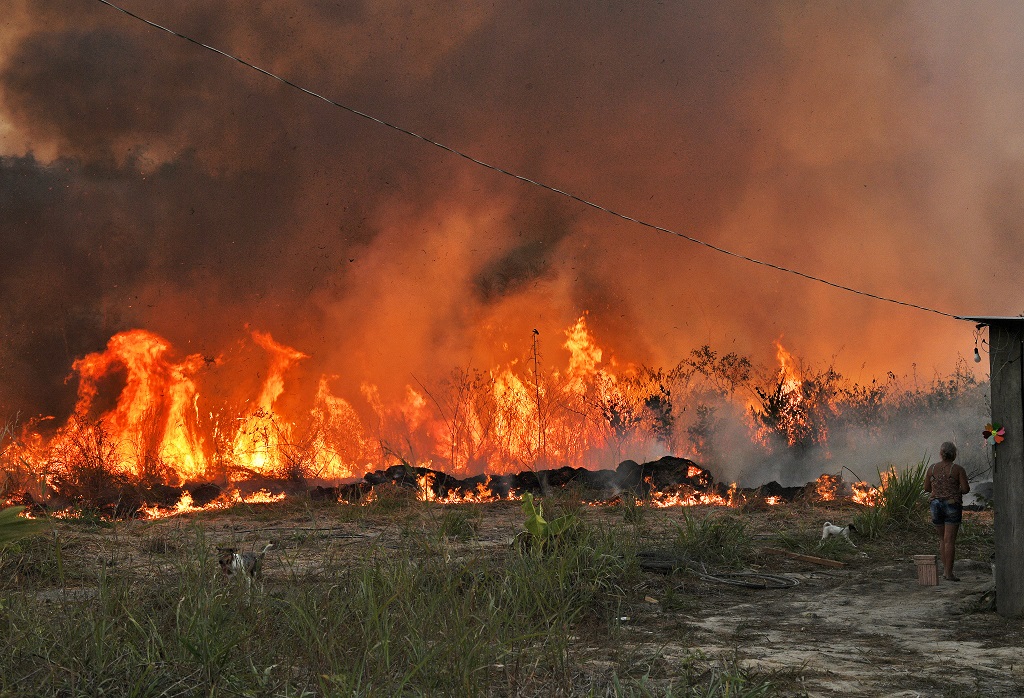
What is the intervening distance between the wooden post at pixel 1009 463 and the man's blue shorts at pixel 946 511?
1.32 meters

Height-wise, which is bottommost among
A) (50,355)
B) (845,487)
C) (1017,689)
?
(1017,689)

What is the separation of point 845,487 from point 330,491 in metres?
8.17

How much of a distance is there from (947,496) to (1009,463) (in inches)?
55.7

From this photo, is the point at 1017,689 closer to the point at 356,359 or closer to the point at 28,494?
the point at 28,494

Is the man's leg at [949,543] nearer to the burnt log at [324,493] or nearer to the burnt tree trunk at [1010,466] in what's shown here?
the burnt tree trunk at [1010,466]

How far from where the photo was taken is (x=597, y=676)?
17.8 ft

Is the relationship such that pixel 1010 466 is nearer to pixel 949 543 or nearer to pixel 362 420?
pixel 949 543

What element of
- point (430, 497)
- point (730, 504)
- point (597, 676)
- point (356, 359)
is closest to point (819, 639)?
point (597, 676)

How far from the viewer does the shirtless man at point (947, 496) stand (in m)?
8.87

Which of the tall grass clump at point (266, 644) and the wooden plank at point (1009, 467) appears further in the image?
the wooden plank at point (1009, 467)

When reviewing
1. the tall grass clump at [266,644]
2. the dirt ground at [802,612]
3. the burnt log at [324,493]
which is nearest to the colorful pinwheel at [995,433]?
the dirt ground at [802,612]

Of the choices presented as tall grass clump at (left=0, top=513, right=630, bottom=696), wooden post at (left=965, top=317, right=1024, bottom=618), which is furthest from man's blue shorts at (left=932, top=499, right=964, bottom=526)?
tall grass clump at (left=0, top=513, right=630, bottom=696)

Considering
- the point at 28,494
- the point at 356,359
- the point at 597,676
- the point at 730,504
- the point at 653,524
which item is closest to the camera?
the point at 597,676

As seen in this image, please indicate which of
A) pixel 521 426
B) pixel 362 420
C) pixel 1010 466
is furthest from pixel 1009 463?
pixel 362 420
